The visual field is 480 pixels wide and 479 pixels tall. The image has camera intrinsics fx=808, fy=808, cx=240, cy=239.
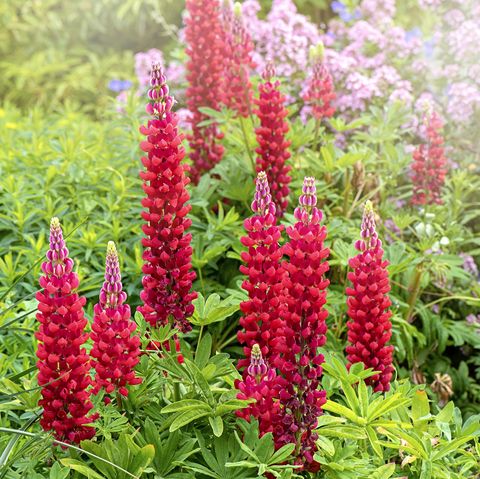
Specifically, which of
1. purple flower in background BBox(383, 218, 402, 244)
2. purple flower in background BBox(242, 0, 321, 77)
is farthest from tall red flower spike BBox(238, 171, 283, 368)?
purple flower in background BBox(242, 0, 321, 77)

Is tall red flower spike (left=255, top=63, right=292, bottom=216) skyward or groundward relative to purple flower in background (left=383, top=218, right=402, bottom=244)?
skyward

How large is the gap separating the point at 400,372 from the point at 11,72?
613cm

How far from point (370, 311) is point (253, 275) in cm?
43

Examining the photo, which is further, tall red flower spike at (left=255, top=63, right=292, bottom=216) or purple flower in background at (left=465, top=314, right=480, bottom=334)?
purple flower in background at (left=465, top=314, right=480, bottom=334)

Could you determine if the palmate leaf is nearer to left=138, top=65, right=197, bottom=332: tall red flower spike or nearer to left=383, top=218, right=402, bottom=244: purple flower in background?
left=138, top=65, right=197, bottom=332: tall red flower spike

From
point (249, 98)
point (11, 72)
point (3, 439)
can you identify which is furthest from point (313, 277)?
point (11, 72)

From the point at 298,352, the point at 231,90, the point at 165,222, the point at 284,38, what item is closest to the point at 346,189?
the point at 231,90

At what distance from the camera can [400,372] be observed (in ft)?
10.8

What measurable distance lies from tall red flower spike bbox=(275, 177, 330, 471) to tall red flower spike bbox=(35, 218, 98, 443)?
0.51 metres

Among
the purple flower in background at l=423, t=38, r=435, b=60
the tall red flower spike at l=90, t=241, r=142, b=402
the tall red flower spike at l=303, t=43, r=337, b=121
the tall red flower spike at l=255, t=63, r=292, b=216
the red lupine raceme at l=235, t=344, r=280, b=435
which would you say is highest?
the purple flower in background at l=423, t=38, r=435, b=60

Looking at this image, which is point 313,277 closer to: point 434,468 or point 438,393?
point 434,468

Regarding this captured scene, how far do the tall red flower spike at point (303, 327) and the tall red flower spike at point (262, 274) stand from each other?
86 millimetres

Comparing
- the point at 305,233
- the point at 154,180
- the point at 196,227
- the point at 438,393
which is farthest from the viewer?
the point at 196,227

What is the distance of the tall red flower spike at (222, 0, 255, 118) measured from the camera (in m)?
3.47
